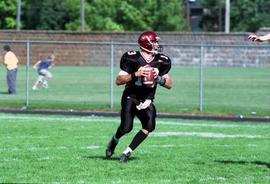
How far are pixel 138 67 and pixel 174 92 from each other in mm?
19363

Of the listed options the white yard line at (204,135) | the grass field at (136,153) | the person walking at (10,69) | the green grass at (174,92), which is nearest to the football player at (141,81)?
the grass field at (136,153)

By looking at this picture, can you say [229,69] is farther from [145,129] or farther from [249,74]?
[145,129]

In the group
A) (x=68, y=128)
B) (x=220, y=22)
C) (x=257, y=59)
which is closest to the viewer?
(x=68, y=128)

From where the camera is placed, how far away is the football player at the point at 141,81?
11391 mm

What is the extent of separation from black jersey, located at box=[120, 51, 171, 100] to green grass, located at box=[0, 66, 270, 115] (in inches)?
445

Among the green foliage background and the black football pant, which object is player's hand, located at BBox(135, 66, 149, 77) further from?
the green foliage background

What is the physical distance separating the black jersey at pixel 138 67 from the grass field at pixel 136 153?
100cm

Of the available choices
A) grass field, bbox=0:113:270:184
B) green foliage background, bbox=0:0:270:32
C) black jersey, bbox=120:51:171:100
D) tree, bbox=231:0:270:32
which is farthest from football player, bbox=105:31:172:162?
tree, bbox=231:0:270:32

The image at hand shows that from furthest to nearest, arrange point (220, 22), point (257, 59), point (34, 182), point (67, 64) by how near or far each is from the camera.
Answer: point (220, 22) < point (67, 64) < point (257, 59) < point (34, 182)

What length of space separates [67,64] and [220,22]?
38176mm

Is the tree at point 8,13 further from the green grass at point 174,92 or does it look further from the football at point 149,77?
the football at point 149,77

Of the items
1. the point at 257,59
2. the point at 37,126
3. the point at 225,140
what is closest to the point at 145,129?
the point at 225,140

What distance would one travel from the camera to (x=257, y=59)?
3903 cm

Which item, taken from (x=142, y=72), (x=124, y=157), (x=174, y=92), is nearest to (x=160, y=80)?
(x=142, y=72)
